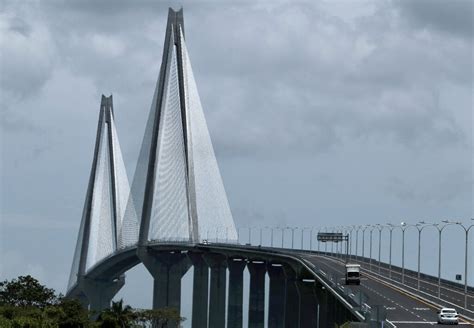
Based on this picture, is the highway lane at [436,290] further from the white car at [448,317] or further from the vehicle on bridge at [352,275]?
the white car at [448,317]

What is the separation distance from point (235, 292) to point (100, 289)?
22.8 meters

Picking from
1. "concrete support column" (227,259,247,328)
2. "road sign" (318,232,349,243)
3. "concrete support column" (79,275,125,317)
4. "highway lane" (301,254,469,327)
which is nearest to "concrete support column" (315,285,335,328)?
"highway lane" (301,254,469,327)

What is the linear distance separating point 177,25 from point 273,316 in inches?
1083

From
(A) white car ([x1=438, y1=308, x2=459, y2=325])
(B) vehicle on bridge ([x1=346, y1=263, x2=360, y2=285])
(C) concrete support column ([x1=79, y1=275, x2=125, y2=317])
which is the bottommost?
(C) concrete support column ([x1=79, y1=275, x2=125, y2=317])

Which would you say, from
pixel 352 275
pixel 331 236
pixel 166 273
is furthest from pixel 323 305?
pixel 331 236

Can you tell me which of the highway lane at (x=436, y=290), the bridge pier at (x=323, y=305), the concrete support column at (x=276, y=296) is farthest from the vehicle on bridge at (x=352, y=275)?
the concrete support column at (x=276, y=296)

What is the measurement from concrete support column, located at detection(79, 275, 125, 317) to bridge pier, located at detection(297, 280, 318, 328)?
120 feet

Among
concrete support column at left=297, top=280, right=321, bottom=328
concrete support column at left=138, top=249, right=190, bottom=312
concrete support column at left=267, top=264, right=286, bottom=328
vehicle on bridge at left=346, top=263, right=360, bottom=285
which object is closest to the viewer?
vehicle on bridge at left=346, top=263, right=360, bottom=285

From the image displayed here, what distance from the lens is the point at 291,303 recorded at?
119 m

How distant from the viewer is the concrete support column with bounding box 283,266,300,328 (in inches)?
4636

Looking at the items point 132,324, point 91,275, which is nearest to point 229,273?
point 91,275

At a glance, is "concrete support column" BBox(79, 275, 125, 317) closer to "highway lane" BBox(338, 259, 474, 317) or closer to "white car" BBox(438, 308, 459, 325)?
"highway lane" BBox(338, 259, 474, 317)

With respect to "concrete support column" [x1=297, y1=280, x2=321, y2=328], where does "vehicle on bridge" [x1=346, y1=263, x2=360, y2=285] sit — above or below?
above

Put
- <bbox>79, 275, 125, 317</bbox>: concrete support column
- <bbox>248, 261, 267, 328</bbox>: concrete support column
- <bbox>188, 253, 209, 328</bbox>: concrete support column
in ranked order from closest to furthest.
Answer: <bbox>248, 261, 267, 328</bbox>: concrete support column
<bbox>188, 253, 209, 328</bbox>: concrete support column
<bbox>79, 275, 125, 317</bbox>: concrete support column
